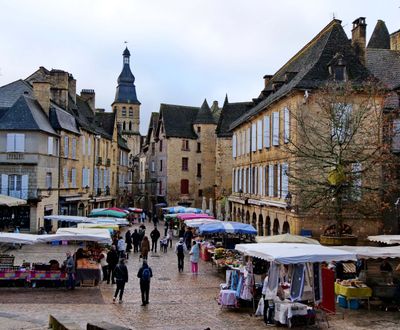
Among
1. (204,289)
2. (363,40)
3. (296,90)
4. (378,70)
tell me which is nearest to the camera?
(204,289)

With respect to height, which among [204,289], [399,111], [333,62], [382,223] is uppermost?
[333,62]

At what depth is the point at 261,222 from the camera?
117 feet

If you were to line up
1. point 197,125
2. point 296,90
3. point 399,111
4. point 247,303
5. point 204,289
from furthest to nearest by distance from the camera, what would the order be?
point 197,125 < point 296,90 < point 399,111 < point 204,289 < point 247,303

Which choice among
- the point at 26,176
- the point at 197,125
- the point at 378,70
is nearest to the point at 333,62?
the point at 378,70

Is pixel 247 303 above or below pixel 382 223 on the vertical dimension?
below

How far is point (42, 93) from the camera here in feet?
126

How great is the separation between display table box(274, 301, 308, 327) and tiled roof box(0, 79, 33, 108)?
91.3 ft

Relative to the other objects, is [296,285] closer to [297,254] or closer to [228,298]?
[297,254]

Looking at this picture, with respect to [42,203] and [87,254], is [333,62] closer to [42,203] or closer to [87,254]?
[87,254]

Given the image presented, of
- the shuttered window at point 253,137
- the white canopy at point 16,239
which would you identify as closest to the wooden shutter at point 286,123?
the shuttered window at point 253,137

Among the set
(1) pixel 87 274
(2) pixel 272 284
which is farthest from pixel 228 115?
(2) pixel 272 284

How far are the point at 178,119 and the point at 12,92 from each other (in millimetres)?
29329

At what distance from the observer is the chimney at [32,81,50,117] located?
38.1m

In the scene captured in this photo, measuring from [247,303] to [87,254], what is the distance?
8.71m
